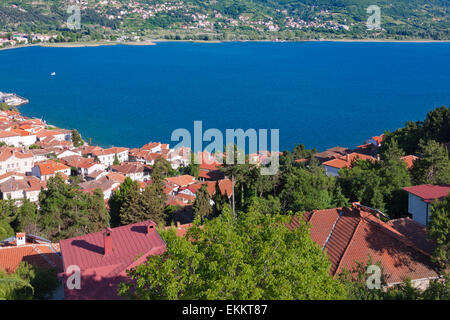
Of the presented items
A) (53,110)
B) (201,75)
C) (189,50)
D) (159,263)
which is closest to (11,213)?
(159,263)

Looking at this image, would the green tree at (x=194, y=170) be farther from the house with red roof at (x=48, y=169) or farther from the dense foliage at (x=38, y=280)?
the dense foliage at (x=38, y=280)

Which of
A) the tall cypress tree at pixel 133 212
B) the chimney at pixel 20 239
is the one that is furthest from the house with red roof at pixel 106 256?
the tall cypress tree at pixel 133 212

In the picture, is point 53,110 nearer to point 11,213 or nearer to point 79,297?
point 11,213

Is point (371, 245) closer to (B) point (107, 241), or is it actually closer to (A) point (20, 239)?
(B) point (107, 241)

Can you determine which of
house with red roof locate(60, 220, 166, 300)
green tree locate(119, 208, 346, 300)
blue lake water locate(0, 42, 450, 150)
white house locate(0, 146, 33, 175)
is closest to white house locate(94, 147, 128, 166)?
white house locate(0, 146, 33, 175)

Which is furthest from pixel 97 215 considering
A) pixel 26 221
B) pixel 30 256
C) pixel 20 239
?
pixel 30 256

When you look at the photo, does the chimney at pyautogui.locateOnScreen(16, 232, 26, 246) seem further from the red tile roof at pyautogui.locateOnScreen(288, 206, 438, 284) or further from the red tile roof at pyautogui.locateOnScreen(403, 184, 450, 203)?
the red tile roof at pyautogui.locateOnScreen(403, 184, 450, 203)
